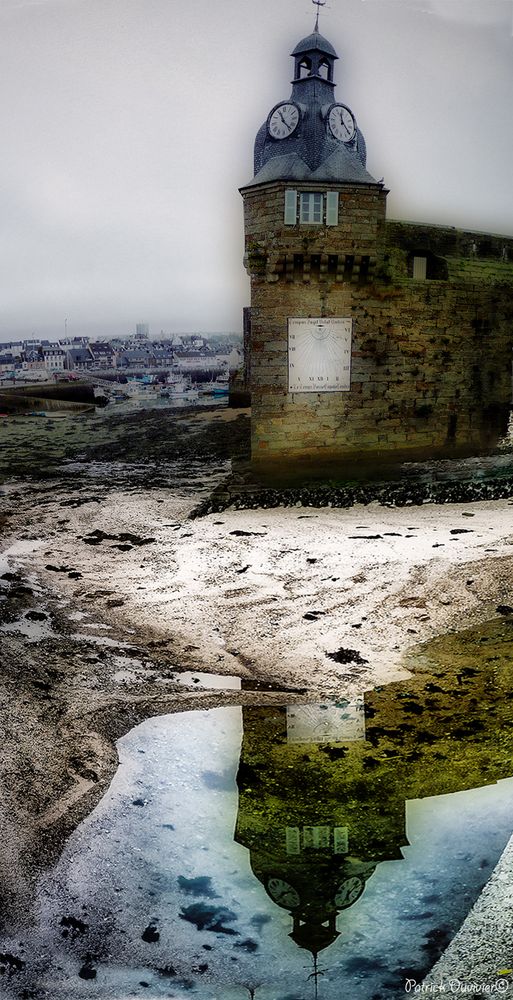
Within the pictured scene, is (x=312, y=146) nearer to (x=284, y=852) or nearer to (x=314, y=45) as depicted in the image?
(x=314, y=45)

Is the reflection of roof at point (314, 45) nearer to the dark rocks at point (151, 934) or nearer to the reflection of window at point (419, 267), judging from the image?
the reflection of window at point (419, 267)

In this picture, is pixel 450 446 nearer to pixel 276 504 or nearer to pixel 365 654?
pixel 276 504

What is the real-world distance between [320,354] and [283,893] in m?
10.7

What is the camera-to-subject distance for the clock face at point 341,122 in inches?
663

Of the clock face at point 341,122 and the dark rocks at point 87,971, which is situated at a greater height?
the clock face at point 341,122

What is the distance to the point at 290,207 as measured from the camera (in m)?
12.7

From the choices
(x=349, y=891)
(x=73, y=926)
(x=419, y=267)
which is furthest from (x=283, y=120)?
(x=73, y=926)

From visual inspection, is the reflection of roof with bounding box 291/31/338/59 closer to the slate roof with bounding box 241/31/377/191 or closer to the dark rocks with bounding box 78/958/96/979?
the slate roof with bounding box 241/31/377/191

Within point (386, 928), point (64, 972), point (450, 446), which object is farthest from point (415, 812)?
point (450, 446)

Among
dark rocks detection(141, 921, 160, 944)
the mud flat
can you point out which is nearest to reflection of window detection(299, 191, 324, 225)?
the mud flat

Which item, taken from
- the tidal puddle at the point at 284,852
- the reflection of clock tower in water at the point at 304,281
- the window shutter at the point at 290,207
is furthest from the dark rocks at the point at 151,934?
the window shutter at the point at 290,207

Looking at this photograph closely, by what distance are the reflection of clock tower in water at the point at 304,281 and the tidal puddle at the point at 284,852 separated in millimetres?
7756

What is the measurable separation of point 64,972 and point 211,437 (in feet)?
66.7

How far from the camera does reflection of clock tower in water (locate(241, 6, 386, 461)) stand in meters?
12.8
